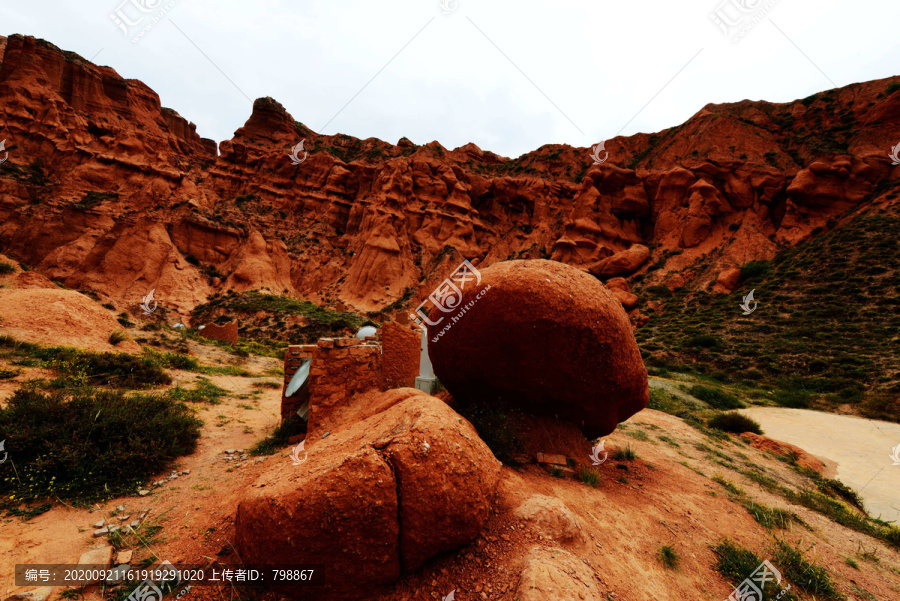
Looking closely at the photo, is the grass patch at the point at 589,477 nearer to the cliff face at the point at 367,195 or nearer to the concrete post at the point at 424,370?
the concrete post at the point at 424,370

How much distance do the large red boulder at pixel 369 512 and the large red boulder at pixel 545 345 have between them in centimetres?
207

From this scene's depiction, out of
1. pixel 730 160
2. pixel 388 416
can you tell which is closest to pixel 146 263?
pixel 388 416

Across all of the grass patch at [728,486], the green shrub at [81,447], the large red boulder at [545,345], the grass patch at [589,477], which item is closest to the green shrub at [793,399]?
the grass patch at [728,486]

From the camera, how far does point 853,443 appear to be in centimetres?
939

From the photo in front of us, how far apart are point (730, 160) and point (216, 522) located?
42087 millimetres

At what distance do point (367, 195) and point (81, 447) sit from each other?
139 feet

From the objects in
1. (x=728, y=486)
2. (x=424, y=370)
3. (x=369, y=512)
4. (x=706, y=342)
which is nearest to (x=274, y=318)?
(x=424, y=370)

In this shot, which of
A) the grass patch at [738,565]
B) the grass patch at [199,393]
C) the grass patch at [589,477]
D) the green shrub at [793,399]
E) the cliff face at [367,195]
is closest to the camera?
the grass patch at [738,565]

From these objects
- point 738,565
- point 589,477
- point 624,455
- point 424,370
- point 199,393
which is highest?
point 424,370

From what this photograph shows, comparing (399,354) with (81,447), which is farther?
(399,354)

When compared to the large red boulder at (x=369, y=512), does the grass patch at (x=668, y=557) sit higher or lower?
lower

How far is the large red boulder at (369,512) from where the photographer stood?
2.38 m

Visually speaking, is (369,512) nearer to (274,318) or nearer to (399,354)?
(399,354)

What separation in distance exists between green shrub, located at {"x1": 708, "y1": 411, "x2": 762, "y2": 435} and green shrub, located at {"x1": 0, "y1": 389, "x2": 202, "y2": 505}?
43.6 feet
